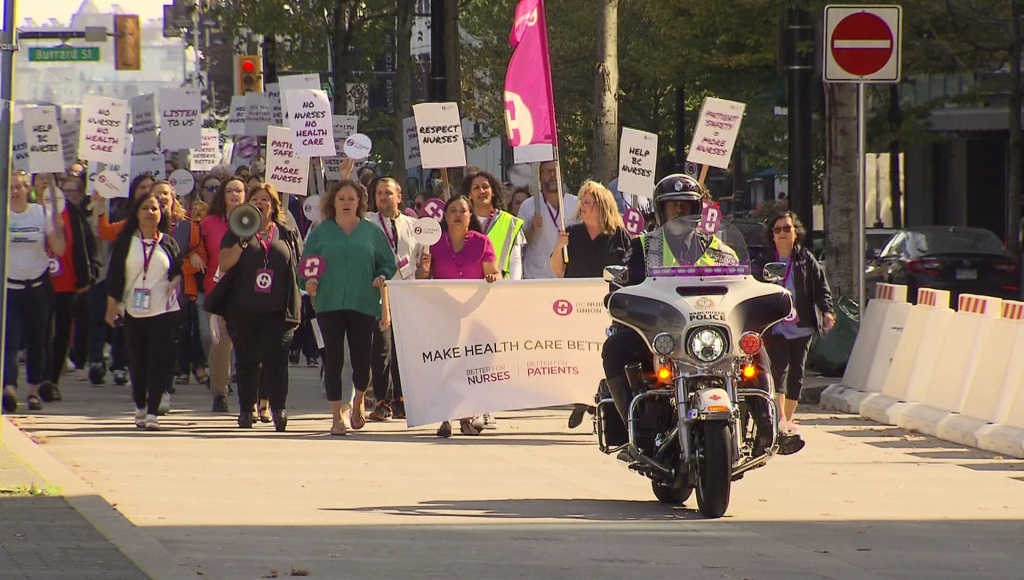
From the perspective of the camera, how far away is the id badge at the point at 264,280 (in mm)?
13820

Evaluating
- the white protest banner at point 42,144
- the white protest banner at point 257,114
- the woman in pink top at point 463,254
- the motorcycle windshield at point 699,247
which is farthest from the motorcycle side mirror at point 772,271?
the white protest banner at point 257,114

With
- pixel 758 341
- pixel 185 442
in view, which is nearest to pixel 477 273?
pixel 185 442

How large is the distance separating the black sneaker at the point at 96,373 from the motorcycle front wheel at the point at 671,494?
28.9 ft

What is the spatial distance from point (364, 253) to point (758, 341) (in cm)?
482

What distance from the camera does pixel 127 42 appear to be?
30.0m

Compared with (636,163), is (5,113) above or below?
above

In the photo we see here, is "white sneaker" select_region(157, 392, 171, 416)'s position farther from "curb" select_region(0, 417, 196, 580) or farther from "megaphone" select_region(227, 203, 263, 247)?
"curb" select_region(0, 417, 196, 580)

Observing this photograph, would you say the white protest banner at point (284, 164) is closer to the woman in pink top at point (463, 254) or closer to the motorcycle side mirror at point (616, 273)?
the woman in pink top at point (463, 254)

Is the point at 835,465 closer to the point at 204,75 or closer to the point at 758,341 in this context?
the point at 758,341

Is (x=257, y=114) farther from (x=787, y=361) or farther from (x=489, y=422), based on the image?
(x=787, y=361)

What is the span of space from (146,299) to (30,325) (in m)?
1.91

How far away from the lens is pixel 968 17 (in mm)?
28203

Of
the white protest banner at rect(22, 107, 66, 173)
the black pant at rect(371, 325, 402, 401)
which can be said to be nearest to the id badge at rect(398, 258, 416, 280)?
the black pant at rect(371, 325, 402, 401)

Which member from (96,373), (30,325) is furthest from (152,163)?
(30,325)
